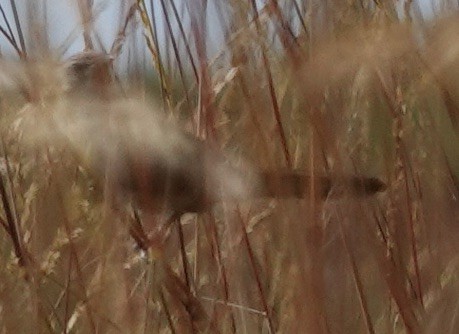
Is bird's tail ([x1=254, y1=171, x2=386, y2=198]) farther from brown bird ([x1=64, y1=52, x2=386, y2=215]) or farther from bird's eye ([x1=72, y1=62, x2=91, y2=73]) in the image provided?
bird's eye ([x1=72, y1=62, x2=91, y2=73])

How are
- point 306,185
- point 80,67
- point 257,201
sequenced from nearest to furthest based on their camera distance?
point 306,185 < point 257,201 < point 80,67

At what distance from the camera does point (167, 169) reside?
874 mm

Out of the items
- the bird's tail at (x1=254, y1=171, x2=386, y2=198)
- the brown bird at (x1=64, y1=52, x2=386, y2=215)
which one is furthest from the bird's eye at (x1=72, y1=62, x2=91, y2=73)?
the bird's tail at (x1=254, y1=171, x2=386, y2=198)

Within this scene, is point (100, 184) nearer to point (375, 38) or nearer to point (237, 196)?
point (237, 196)

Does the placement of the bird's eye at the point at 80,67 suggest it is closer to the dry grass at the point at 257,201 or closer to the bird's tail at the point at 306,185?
the dry grass at the point at 257,201

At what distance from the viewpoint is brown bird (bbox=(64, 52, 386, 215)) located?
0.78 meters

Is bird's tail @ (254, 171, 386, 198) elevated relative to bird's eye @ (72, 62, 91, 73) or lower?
lower

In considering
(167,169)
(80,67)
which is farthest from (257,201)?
(80,67)

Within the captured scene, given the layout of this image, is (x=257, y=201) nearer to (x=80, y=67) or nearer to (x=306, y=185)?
(x=306, y=185)

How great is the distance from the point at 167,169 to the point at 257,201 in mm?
109

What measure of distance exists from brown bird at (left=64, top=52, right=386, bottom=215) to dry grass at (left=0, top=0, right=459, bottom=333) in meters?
0.01

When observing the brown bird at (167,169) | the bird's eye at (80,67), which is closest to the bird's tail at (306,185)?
the brown bird at (167,169)

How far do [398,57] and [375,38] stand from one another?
0.05 meters

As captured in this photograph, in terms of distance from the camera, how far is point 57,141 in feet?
2.77
